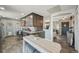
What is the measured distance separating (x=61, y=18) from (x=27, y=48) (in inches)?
30.8

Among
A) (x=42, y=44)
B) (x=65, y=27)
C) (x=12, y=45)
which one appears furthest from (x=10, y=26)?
(x=65, y=27)

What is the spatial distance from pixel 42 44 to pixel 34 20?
444 mm

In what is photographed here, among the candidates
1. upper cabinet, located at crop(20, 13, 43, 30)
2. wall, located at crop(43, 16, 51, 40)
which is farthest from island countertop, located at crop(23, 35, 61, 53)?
upper cabinet, located at crop(20, 13, 43, 30)

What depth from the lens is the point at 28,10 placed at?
1.85 meters

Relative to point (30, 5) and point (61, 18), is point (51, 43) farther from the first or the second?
point (30, 5)

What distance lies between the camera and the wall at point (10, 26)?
1.82 metres

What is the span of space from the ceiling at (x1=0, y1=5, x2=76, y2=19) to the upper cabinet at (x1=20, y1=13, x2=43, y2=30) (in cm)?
6

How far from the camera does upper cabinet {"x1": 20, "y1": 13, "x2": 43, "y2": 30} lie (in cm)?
187

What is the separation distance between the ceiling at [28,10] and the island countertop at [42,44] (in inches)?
16.9

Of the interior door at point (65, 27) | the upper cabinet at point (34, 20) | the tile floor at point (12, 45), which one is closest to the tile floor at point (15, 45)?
the tile floor at point (12, 45)

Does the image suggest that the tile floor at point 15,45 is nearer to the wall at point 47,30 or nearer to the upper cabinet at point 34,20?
the wall at point 47,30

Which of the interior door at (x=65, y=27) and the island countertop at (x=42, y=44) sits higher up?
the interior door at (x=65, y=27)

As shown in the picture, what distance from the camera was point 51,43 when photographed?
72.7 inches
